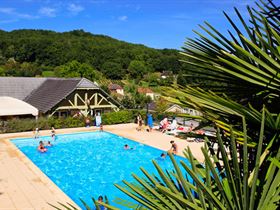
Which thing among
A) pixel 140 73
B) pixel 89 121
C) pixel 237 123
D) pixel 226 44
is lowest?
pixel 89 121

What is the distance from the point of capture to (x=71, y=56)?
3314 inches

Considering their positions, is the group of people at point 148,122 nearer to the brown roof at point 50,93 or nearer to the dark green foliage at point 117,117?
the dark green foliage at point 117,117

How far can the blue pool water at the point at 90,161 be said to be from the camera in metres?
14.3

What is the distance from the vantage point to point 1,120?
82.2ft

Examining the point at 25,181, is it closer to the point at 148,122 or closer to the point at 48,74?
the point at 148,122

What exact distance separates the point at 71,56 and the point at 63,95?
58524 millimetres

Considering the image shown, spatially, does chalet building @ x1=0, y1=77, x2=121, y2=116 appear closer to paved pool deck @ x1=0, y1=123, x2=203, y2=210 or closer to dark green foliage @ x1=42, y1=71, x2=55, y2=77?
paved pool deck @ x1=0, y1=123, x2=203, y2=210

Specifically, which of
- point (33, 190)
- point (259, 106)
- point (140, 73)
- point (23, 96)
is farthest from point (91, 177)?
point (140, 73)

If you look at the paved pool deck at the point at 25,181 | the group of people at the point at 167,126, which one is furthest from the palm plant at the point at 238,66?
the group of people at the point at 167,126

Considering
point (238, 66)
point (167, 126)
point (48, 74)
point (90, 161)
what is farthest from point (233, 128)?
point (48, 74)

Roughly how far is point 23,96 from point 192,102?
1342 inches

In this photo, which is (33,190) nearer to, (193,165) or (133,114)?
(193,165)

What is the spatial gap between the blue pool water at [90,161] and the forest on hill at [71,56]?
54.8m

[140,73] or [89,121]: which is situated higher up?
[140,73]
